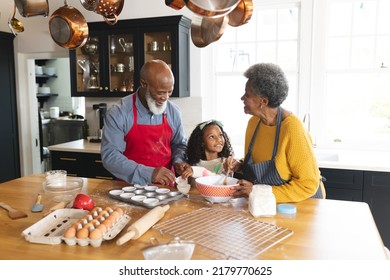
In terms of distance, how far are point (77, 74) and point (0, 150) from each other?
1446 millimetres

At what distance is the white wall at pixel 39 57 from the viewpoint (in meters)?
4.00

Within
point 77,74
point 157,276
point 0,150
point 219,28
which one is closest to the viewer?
point 157,276

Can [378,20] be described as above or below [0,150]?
above

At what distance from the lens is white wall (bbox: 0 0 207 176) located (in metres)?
4.00

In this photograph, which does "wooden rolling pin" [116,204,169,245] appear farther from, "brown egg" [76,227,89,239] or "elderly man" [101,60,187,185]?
"elderly man" [101,60,187,185]

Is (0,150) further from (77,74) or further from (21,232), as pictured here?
(21,232)

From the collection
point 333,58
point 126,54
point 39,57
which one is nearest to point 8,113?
point 39,57

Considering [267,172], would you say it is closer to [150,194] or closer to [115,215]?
[150,194]

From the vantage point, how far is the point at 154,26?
3.75m

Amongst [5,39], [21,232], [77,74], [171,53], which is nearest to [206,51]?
[171,53]

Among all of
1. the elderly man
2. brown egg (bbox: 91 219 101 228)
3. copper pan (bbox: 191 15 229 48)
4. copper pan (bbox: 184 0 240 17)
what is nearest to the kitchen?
the elderly man

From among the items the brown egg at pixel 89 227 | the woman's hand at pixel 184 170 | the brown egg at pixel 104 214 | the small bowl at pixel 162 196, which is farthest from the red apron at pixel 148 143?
the brown egg at pixel 89 227

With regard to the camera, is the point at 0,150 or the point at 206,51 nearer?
the point at 206,51

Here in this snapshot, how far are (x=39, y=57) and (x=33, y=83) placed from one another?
0.37 m
